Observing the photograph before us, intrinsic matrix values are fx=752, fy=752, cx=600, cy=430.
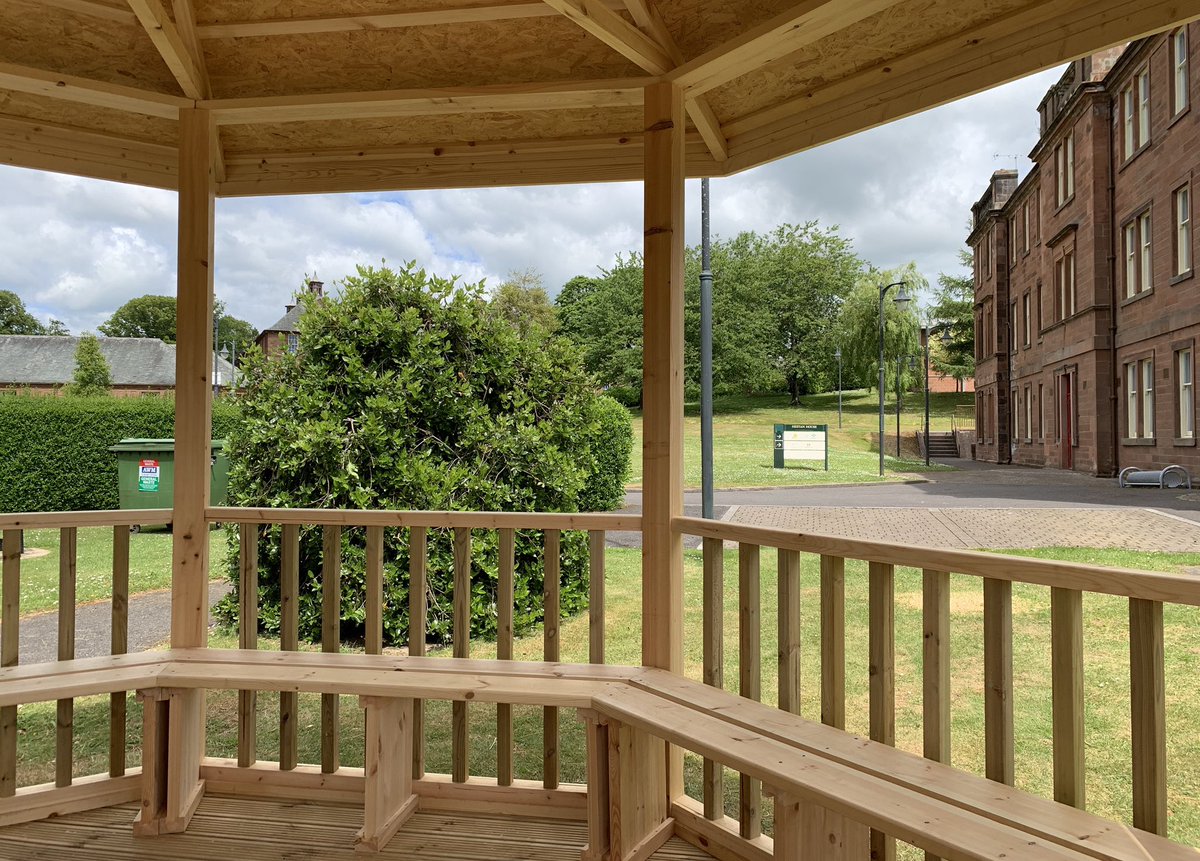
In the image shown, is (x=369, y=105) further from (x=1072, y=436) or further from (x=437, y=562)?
(x=1072, y=436)

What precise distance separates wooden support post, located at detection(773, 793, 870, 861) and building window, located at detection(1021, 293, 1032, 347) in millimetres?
22090

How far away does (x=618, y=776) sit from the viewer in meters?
2.06

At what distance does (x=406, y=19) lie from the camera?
2.31 metres

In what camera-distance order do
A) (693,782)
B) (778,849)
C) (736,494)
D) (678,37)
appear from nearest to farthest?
1. (778,849)
2. (678,37)
3. (693,782)
4. (736,494)

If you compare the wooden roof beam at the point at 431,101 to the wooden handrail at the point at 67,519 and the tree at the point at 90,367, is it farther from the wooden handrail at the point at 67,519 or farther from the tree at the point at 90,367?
the tree at the point at 90,367

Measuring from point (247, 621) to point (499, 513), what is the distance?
3.46ft

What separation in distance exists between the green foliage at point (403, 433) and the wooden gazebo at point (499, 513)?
1.30 metres

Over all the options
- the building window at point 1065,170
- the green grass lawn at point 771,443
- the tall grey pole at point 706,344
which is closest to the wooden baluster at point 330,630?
the tall grey pole at point 706,344

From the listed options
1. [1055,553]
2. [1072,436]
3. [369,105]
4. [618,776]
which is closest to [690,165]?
[369,105]

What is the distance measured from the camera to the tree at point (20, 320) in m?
38.8

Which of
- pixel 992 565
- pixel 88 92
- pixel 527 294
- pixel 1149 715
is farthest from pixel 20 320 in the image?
pixel 1149 715

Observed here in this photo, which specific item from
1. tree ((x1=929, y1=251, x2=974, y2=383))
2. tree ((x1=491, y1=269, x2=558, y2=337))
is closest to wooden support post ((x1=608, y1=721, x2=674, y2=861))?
tree ((x1=491, y1=269, x2=558, y2=337))

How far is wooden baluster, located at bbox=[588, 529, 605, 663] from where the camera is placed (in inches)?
95.3

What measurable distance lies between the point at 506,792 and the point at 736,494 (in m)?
10.9
